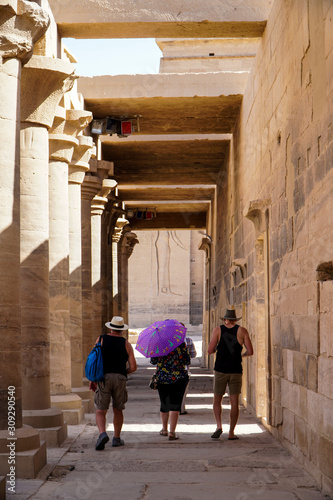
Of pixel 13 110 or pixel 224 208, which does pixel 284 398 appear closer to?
pixel 13 110

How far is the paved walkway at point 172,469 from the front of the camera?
620 cm

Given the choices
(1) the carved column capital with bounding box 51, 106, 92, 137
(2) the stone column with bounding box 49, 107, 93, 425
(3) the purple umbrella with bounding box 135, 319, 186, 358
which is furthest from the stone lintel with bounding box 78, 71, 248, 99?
(3) the purple umbrella with bounding box 135, 319, 186, 358

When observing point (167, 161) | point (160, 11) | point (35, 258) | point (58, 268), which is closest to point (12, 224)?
point (35, 258)

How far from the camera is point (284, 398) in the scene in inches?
340

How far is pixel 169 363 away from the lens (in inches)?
360

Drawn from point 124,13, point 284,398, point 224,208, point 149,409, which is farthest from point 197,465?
point 224,208

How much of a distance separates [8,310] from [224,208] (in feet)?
41.0

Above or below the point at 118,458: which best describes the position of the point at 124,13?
above

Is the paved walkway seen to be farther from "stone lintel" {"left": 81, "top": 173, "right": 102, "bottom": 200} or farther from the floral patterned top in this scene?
"stone lintel" {"left": 81, "top": 173, "right": 102, "bottom": 200}

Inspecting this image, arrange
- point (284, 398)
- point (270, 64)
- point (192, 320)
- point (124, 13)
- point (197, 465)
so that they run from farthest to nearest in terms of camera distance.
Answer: point (192, 320) → point (124, 13) → point (270, 64) → point (284, 398) → point (197, 465)

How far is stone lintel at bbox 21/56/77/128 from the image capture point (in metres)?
8.46

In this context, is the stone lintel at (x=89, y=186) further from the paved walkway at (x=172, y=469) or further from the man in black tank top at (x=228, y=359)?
the man in black tank top at (x=228, y=359)

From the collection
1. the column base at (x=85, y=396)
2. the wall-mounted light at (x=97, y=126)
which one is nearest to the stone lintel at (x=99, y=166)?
the wall-mounted light at (x=97, y=126)

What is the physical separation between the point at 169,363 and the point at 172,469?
2051 mm
